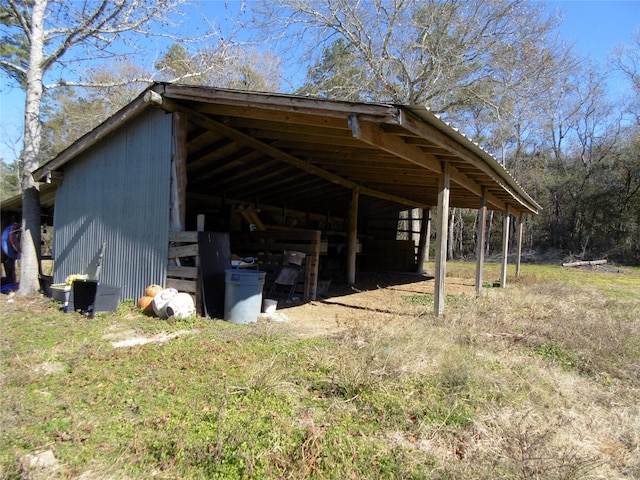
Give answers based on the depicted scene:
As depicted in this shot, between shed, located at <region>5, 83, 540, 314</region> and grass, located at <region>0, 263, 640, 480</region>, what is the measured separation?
1.87 meters

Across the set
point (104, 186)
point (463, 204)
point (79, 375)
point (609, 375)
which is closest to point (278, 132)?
point (104, 186)

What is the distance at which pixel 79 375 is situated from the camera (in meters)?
3.48

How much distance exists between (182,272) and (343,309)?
2.93m

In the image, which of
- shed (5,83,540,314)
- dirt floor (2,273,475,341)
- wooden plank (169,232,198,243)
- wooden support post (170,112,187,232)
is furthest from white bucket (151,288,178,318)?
dirt floor (2,273,475,341)

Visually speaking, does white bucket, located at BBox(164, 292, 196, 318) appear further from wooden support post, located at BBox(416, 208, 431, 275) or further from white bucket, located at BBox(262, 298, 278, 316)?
→ wooden support post, located at BBox(416, 208, 431, 275)

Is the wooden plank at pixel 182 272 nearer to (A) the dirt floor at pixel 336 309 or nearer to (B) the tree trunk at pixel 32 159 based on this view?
(A) the dirt floor at pixel 336 309

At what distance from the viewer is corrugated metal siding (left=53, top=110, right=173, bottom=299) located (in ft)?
20.5

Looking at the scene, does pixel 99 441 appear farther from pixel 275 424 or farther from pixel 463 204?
pixel 463 204

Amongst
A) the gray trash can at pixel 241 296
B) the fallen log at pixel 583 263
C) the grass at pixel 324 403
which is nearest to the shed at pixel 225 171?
the gray trash can at pixel 241 296

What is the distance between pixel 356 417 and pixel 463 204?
11.4 meters

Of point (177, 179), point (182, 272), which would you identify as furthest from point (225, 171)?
point (182, 272)

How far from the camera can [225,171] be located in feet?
29.4

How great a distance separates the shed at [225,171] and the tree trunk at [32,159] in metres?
0.38

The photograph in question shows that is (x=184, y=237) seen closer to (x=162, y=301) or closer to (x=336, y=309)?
(x=162, y=301)
